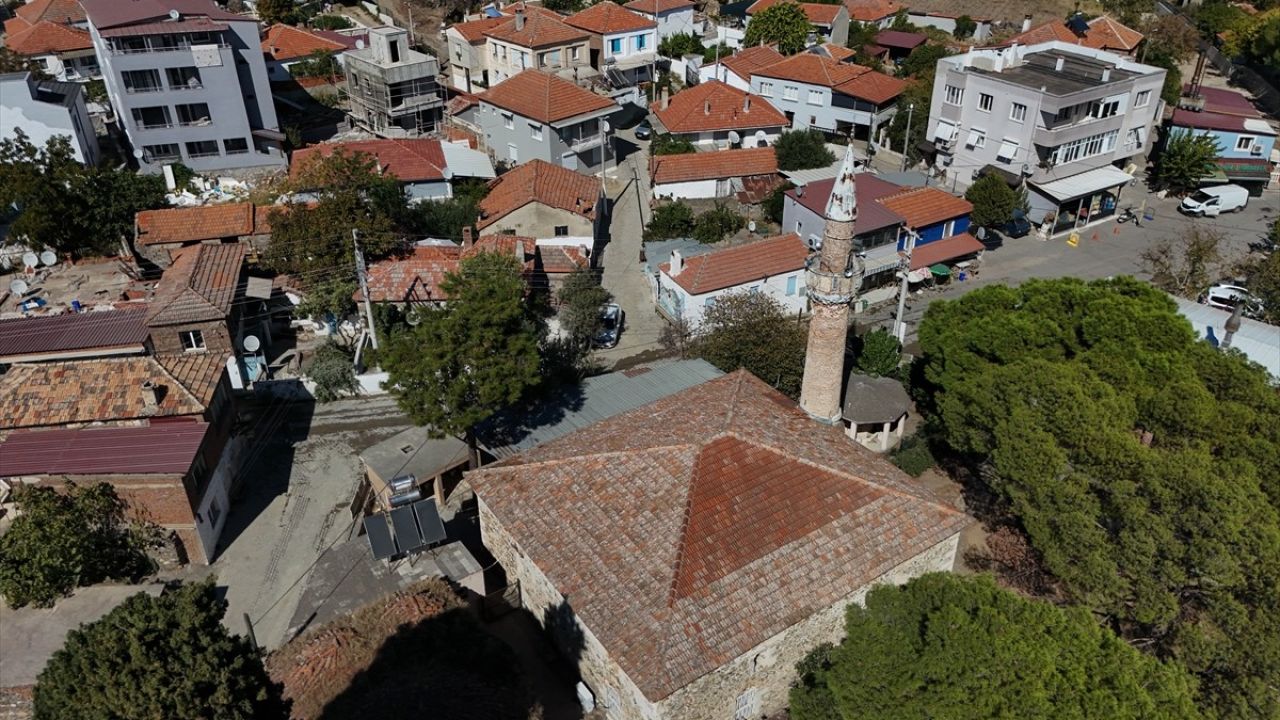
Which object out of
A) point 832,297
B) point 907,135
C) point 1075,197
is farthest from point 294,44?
point 832,297

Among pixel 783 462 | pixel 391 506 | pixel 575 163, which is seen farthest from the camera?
pixel 575 163

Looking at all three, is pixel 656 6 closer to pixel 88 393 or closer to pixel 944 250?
pixel 944 250

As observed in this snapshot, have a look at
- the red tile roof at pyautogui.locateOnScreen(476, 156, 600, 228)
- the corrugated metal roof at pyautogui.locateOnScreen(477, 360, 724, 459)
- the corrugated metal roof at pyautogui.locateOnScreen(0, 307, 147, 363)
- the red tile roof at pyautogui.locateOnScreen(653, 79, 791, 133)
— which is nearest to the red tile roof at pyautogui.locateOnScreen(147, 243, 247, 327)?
the corrugated metal roof at pyautogui.locateOnScreen(0, 307, 147, 363)

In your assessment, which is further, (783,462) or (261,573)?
(261,573)

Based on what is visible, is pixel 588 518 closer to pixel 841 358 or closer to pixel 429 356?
pixel 429 356

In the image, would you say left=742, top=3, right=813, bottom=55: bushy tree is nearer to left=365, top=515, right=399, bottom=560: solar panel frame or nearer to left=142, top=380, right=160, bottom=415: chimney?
left=142, top=380, right=160, bottom=415: chimney

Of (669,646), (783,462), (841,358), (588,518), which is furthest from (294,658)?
(841,358)

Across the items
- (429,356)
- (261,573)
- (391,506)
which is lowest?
(261,573)
